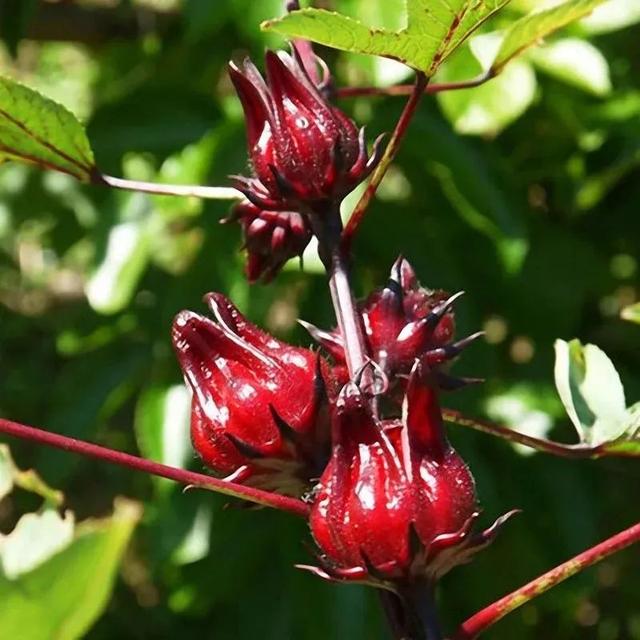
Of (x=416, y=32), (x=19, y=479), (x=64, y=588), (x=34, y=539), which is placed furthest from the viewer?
(x=19, y=479)

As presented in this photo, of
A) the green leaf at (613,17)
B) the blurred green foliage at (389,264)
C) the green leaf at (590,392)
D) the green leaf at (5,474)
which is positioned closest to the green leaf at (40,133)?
the green leaf at (5,474)

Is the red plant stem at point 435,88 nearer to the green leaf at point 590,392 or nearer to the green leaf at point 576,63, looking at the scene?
the green leaf at point 590,392

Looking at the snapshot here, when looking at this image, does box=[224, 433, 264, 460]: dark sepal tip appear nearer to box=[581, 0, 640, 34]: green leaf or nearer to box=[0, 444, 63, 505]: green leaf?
box=[0, 444, 63, 505]: green leaf

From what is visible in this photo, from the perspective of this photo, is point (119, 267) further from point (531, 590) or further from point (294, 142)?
point (531, 590)

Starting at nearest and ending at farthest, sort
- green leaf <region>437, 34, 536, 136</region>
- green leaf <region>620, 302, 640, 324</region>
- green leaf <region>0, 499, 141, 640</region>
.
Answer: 1. green leaf <region>0, 499, 141, 640</region>
2. green leaf <region>620, 302, 640, 324</region>
3. green leaf <region>437, 34, 536, 136</region>

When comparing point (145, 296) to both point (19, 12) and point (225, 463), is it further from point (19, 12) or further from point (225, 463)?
point (225, 463)

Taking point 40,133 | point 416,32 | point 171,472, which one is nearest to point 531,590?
point 171,472

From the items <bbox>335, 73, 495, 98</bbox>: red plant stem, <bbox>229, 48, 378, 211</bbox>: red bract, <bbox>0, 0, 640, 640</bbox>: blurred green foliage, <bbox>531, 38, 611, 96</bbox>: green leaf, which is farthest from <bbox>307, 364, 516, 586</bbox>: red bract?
<bbox>531, 38, 611, 96</bbox>: green leaf
